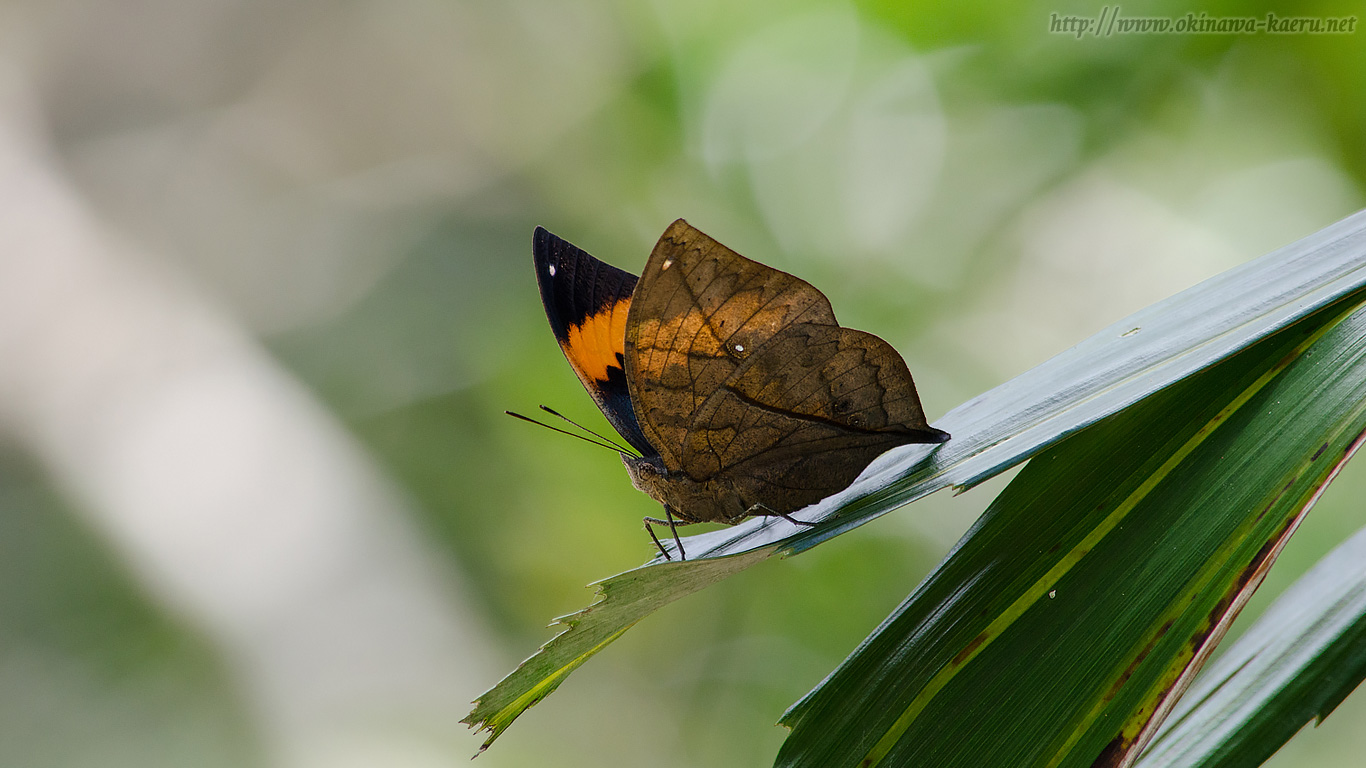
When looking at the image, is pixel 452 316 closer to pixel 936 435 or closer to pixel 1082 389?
pixel 936 435

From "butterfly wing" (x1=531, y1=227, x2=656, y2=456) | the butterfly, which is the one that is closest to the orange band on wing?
"butterfly wing" (x1=531, y1=227, x2=656, y2=456)

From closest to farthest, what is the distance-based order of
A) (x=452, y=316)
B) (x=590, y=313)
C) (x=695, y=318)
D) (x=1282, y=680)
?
(x=1282, y=680) → (x=695, y=318) → (x=590, y=313) → (x=452, y=316)

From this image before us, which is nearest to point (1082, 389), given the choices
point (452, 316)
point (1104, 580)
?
point (1104, 580)

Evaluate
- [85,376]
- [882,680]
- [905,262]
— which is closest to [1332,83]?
[905,262]

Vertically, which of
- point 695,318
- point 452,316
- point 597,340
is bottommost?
point 695,318

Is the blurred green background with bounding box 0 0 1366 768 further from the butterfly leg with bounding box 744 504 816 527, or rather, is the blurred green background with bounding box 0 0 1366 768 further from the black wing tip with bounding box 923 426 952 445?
the black wing tip with bounding box 923 426 952 445

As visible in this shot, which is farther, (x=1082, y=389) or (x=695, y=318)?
(x=695, y=318)

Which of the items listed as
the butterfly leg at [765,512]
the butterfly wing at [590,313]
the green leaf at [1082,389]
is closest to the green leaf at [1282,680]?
the green leaf at [1082,389]
